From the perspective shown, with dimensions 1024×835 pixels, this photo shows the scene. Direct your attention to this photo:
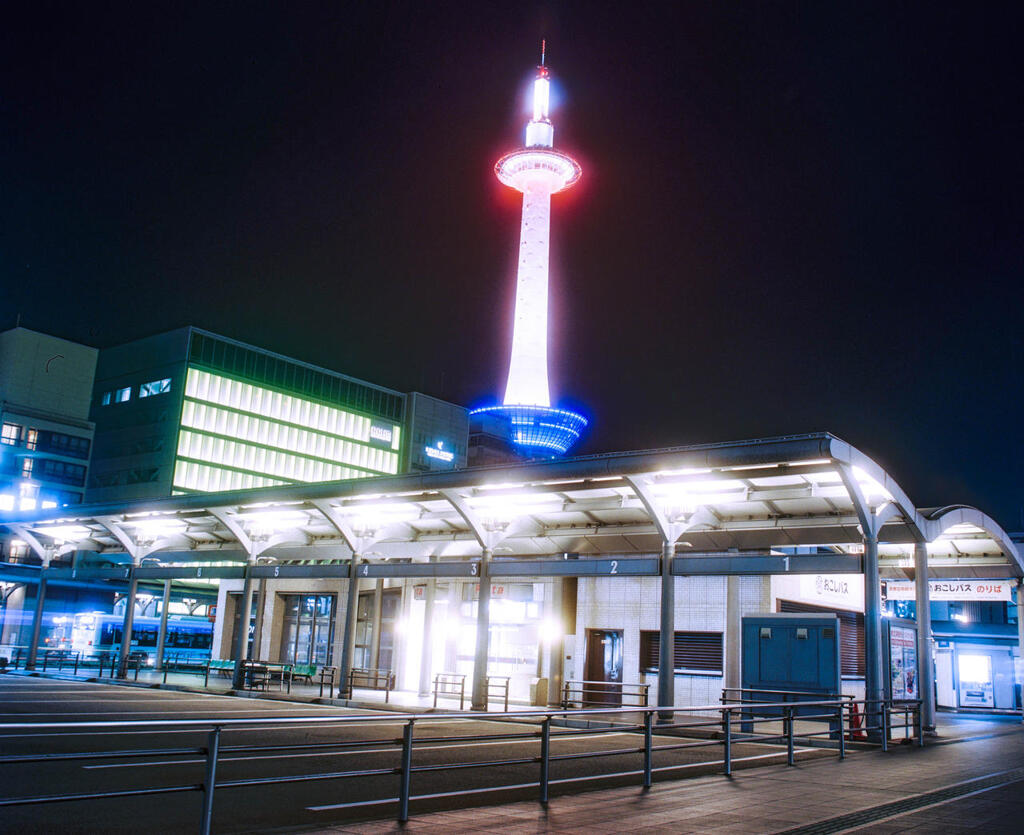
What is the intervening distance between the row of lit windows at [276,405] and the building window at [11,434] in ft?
45.7

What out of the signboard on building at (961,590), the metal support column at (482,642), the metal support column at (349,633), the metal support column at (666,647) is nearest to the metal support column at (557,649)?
the metal support column at (482,642)

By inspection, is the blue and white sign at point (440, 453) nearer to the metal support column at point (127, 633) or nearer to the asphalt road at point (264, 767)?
the metal support column at point (127, 633)

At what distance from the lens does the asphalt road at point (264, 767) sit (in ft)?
28.6

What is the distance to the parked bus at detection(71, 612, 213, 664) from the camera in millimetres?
56438

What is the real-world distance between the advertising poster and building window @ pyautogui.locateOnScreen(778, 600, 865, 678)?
12.0ft

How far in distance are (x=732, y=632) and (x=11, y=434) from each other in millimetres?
72531

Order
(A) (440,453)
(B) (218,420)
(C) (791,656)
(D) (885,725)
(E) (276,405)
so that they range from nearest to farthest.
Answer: (D) (885,725), (C) (791,656), (B) (218,420), (E) (276,405), (A) (440,453)

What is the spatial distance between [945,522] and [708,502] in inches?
208

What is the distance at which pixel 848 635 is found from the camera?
2733 cm

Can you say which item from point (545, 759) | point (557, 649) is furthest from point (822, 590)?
point (545, 759)

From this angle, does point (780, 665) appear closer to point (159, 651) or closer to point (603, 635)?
point (603, 635)

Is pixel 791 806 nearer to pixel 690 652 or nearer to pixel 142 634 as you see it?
pixel 690 652

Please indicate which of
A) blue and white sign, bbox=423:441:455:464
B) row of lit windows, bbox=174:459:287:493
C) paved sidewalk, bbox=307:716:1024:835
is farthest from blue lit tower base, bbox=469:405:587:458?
paved sidewalk, bbox=307:716:1024:835

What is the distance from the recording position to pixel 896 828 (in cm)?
891
